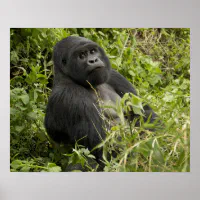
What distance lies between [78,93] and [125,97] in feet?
1.20

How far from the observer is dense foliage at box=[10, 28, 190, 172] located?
3.62m

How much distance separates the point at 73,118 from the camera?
3625mm

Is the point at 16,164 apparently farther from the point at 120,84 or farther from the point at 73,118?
the point at 120,84

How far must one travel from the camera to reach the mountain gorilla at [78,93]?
11.9 feet

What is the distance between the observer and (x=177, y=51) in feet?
12.6

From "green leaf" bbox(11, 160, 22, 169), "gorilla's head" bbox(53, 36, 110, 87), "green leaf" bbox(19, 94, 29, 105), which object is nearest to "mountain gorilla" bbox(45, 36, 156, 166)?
"gorilla's head" bbox(53, 36, 110, 87)

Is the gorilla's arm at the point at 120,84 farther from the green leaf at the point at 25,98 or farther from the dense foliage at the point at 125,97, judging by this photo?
the green leaf at the point at 25,98

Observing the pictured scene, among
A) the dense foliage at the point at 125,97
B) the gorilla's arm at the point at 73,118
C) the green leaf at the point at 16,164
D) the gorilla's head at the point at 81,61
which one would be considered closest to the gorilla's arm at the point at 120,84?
the dense foliage at the point at 125,97

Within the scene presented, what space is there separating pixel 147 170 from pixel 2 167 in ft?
3.72

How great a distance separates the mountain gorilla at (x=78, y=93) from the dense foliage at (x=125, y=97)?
0.07 m
